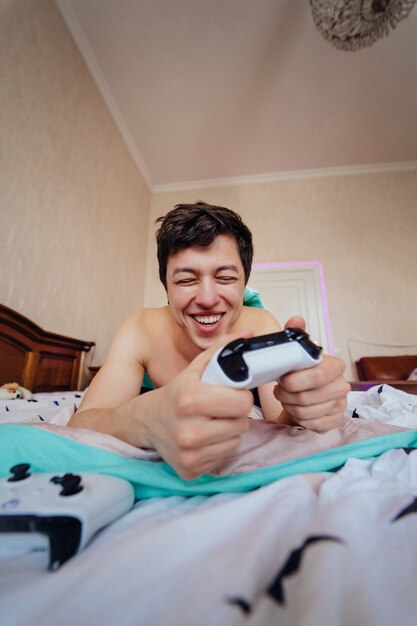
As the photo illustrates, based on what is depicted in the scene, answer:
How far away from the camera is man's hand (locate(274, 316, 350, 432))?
0.38 m

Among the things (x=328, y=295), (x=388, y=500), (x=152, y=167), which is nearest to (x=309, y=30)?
(x=152, y=167)

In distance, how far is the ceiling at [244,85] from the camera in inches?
65.2

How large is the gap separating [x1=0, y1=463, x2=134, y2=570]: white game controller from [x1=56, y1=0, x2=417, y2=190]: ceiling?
2362 mm

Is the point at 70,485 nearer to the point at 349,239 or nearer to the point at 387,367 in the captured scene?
the point at 387,367

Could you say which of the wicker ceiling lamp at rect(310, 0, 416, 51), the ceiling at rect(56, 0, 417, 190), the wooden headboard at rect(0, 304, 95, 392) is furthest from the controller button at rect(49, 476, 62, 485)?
the ceiling at rect(56, 0, 417, 190)

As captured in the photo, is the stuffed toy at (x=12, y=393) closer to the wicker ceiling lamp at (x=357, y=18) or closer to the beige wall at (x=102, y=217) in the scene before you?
the beige wall at (x=102, y=217)

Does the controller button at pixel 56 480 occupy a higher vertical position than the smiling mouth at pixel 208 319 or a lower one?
lower

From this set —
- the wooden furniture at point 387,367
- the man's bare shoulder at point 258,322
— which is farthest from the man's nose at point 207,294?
the wooden furniture at point 387,367

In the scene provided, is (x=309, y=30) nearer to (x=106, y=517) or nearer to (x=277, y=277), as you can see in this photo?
(x=277, y=277)

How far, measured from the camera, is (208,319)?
0.72 metres

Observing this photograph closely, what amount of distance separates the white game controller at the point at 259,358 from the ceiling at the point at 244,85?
7.29 ft

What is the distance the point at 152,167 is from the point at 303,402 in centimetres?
302

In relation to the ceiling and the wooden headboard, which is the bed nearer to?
the wooden headboard

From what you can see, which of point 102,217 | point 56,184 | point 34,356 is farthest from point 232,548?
point 102,217
